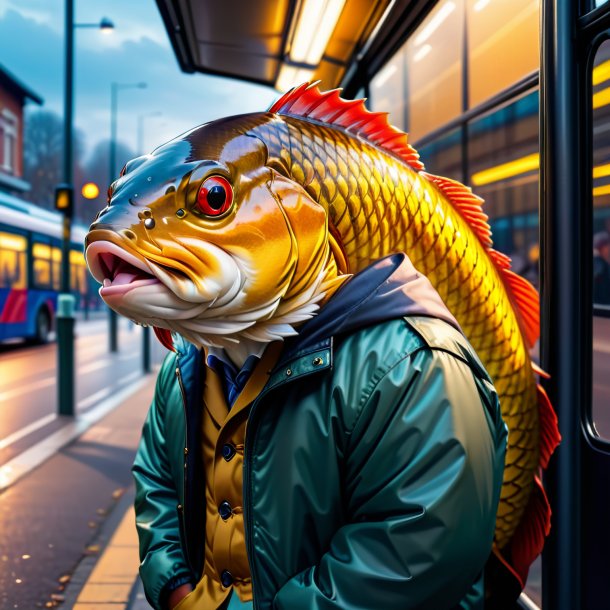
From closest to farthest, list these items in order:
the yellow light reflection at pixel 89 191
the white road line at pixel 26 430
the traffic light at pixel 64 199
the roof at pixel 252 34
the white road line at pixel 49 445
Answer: the roof at pixel 252 34, the white road line at pixel 49 445, the white road line at pixel 26 430, the yellow light reflection at pixel 89 191, the traffic light at pixel 64 199

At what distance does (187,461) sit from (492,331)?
78cm

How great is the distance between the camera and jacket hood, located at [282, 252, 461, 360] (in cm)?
121

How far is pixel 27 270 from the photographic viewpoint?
16.5 metres

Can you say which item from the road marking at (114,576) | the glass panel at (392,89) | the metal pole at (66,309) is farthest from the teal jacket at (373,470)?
the metal pole at (66,309)

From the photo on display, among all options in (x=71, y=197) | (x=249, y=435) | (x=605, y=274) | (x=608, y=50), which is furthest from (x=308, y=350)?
(x=71, y=197)

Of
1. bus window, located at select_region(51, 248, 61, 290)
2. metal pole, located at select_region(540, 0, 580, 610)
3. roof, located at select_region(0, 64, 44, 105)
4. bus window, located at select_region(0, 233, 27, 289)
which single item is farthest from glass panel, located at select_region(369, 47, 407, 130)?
roof, located at select_region(0, 64, 44, 105)

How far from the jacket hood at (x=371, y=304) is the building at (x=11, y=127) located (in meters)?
39.1

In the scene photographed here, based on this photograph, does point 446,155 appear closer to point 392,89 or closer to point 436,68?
point 436,68

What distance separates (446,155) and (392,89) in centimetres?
93

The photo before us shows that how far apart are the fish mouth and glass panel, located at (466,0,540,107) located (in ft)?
7.22

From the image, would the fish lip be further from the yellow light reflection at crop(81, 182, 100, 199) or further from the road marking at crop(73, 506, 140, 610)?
the yellow light reflection at crop(81, 182, 100, 199)

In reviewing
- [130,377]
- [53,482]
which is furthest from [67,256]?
[130,377]

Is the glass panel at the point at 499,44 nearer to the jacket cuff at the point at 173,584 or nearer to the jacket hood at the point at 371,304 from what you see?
the jacket hood at the point at 371,304

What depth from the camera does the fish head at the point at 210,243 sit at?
3.59 feet
